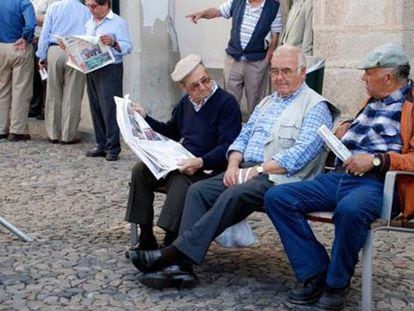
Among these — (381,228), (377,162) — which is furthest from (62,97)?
(381,228)

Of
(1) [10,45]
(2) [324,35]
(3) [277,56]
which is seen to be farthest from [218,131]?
(1) [10,45]

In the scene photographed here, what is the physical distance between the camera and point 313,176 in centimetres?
524

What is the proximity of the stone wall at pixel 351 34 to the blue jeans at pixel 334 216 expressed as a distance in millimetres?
3211

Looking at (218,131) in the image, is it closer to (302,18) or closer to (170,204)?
(170,204)

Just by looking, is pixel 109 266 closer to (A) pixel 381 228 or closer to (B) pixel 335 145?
(B) pixel 335 145

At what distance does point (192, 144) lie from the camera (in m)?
5.66

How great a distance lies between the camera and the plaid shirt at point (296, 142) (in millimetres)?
5117

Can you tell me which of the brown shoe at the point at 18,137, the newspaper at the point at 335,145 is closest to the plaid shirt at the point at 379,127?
the newspaper at the point at 335,145

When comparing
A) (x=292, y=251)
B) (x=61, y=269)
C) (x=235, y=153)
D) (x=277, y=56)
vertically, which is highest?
(x=277, y=56)

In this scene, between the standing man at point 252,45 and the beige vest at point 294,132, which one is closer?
the beige vest at point 294,132

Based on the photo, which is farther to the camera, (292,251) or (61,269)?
(61,269)

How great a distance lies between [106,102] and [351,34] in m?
2.45

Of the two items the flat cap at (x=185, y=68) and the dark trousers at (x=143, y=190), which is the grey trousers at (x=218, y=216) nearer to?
the dark trousers at (x=143, y=190)

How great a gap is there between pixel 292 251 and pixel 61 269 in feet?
4.85
